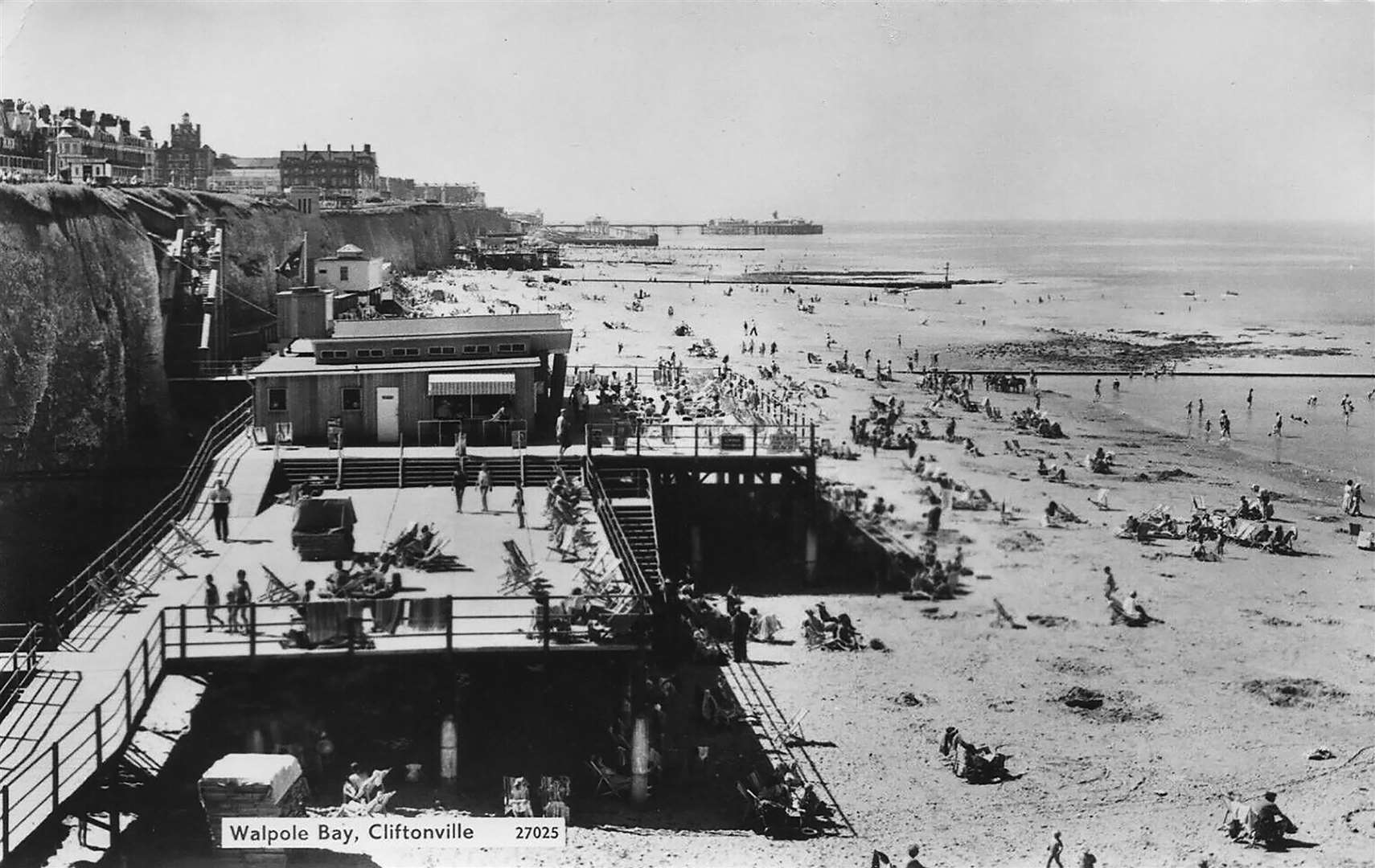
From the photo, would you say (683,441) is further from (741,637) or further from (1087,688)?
(1087,688)

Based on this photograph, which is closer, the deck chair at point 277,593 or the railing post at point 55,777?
the railing post at point 55,777

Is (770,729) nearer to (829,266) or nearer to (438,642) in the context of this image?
(438,642)

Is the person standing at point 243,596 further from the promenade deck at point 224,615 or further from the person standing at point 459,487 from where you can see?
the person standing at point 459,487

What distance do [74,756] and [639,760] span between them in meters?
8.24

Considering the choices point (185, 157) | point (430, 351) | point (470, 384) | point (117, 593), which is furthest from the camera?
point (185, 157)

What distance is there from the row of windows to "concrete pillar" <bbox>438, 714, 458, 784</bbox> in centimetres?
1506

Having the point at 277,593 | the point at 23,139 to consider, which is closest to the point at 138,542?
the point at 277,593

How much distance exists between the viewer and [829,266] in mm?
180125

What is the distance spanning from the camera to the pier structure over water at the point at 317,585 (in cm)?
1631

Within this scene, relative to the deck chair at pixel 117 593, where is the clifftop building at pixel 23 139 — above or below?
above

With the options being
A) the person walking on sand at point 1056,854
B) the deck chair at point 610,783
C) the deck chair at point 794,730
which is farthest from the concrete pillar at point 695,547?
the person walking on sand at point 1056,854

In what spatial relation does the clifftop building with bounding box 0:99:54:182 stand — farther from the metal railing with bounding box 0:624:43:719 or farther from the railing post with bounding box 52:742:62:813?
the railing post with bounding box 52:742:62:813

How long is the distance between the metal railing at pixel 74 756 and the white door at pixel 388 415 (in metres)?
13.3

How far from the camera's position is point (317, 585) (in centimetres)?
2125
